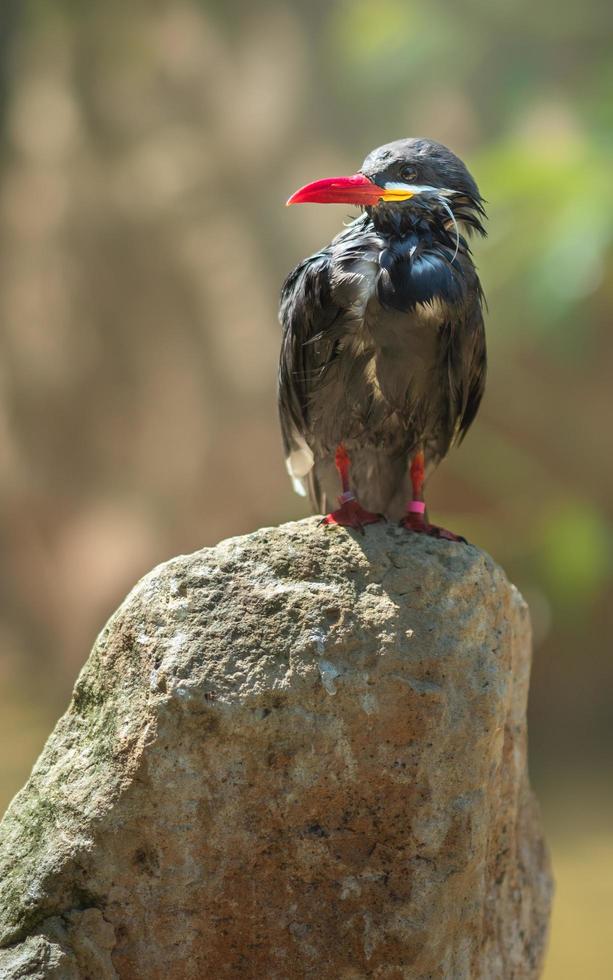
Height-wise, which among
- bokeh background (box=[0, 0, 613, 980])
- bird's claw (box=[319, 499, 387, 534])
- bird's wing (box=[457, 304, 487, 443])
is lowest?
bird's claw (box=[319, 499, 387, 534])

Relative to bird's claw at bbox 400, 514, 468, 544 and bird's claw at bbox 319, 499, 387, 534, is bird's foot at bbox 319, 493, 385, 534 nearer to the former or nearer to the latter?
bird's claw at bbox 319, 499, 387, 534

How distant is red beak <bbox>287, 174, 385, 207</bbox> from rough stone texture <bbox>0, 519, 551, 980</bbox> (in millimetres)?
1138

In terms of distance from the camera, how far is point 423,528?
336cm

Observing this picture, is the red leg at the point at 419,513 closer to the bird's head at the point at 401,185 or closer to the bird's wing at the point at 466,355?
the bird's wing at the point at 466,355

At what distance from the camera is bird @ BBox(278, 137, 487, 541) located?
129 inches

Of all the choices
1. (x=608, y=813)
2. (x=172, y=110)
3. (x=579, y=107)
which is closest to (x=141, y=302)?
(x=172, y=110)

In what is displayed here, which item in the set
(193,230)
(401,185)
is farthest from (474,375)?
(193,230)

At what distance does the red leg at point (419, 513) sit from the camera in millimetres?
3342

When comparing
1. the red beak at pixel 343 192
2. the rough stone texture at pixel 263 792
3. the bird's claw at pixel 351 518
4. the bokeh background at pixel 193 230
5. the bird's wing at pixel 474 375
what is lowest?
the rough stone texture at pixel 263 792

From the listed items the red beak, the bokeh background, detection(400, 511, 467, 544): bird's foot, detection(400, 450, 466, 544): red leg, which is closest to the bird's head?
the red beak

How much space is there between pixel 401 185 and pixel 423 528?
3.65 feet

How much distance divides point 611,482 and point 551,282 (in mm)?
1687

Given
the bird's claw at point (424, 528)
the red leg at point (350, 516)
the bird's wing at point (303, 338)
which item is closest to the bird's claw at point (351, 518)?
the red leg at point (350, 516)

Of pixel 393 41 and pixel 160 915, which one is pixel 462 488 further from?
pixel 160 915
